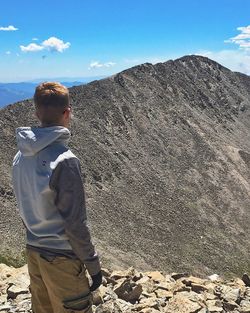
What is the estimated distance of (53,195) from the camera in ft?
23.5

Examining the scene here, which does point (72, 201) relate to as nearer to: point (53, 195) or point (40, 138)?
point (53, 195)

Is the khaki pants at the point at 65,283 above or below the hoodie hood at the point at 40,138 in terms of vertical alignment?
below

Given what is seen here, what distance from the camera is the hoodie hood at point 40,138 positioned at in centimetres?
719

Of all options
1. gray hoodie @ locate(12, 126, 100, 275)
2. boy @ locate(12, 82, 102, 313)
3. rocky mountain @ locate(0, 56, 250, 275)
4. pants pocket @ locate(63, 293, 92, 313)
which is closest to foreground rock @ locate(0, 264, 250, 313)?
pants pocket @ locate(63, 293, 92, 313)

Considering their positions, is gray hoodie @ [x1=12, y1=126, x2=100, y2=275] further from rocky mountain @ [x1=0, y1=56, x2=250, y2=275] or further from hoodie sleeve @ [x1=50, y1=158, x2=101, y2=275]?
rocky mountain @ [x1=0, y1=56, x2=250, y2=275]

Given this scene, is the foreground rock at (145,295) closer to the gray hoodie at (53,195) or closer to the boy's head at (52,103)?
the gray hoodie at (53,195)

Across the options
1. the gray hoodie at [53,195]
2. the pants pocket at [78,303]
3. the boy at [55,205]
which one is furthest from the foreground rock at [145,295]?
the gray hoodie at [53,195]

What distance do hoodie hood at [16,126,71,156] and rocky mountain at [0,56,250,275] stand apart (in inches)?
1462

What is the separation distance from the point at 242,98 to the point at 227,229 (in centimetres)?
5998

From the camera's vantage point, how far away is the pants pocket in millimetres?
7559

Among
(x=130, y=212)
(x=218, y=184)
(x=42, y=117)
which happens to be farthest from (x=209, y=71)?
(x=42, y=117)

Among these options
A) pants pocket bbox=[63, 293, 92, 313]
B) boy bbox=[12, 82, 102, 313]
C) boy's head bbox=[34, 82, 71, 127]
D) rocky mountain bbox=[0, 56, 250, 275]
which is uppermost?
boy's head bbox=[34, 82, 71, 127]

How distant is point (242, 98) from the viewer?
11938cm

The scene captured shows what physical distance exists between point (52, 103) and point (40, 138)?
59 cm
